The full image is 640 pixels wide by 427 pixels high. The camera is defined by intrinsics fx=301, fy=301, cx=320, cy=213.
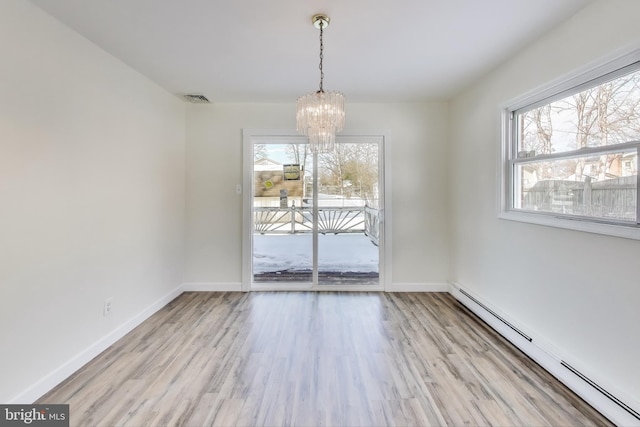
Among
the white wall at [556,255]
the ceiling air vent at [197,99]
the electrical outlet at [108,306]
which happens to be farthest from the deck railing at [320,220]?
the electrical outlet at [108,306]

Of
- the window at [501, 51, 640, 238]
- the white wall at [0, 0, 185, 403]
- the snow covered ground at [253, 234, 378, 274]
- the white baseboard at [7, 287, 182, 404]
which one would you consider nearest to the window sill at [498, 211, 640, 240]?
the window at [501, 51, 640, 238]

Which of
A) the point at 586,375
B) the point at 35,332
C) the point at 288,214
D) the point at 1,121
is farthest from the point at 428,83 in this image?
the point at 35,332

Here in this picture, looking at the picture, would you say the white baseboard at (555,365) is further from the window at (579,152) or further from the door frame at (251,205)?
the door frame at (251,205)

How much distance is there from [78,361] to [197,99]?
2.90 metres

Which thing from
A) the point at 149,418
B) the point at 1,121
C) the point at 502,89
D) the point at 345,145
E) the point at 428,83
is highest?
the point at 428,83

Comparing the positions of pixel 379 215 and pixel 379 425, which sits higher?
pixel 379 215

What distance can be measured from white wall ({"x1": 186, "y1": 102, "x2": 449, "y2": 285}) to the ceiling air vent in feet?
0.28

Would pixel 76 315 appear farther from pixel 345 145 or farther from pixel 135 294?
pixel 345 145

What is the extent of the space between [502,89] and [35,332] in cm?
403

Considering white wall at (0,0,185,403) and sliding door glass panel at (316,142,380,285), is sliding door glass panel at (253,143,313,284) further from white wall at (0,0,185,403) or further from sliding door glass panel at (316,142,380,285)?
white wall at (0,0,185,403)

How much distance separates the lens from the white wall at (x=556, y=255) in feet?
5.54

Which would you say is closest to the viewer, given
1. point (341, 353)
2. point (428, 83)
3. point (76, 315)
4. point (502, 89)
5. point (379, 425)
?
point (379, 425)

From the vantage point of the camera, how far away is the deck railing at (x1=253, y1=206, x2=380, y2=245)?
13.2 feet

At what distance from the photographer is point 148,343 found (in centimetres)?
259
